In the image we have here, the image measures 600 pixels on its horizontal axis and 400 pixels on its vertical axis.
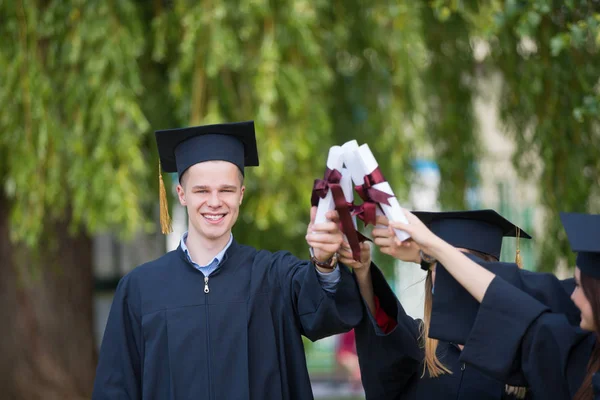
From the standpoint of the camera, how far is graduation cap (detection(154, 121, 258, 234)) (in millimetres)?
3037

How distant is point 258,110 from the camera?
5090mm

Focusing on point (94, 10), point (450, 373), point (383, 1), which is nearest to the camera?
point (450, 373)

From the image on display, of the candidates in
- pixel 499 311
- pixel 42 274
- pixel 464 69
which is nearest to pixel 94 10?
pixel 42 274

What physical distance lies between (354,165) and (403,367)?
31.9 inches

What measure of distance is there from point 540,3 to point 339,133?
7.94ft

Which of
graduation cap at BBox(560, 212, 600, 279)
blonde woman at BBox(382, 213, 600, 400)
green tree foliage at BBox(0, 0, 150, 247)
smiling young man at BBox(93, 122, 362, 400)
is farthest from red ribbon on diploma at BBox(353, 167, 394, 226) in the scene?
green tree foliage at BBox(0, 0, 150, 247)

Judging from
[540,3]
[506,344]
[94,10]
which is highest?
[94,10]

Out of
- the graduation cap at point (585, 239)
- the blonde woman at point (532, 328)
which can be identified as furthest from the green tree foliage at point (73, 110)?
the graduation cap at point (585, 239)

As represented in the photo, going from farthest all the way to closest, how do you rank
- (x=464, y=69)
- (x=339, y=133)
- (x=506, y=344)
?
1. (x=464, y=69)
2. (x=339, y=133)
3. (x=506, y=344)

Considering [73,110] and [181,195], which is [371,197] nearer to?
[181,195]

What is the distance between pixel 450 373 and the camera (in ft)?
9.82

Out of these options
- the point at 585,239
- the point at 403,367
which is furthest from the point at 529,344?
the point at 403,367

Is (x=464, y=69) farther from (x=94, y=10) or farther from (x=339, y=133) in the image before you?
(x=94, y=10)

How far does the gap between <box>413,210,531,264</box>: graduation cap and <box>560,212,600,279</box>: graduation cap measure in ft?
1.60
